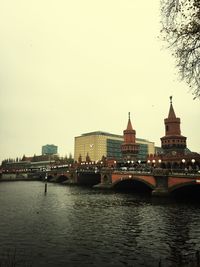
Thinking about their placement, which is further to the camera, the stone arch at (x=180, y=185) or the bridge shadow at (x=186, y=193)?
the bridge shadow at (x=186, y=193)

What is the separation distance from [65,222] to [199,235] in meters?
15.8

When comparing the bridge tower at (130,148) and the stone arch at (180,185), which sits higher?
the bridge tower at (130,148)

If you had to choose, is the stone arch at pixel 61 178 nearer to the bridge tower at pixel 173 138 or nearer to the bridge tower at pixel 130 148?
the bridge tower at pixel 130 148

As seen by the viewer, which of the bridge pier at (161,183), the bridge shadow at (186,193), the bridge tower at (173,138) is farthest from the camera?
the bridge tower at (173,138)

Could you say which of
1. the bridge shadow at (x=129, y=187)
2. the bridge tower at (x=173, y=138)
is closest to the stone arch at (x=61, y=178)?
the bridge shadow at (x=129, y=187)

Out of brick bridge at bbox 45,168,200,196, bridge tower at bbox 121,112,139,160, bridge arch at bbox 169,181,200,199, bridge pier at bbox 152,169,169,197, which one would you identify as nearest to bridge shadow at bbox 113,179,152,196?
brick bridge at bbox 45,168,200,196

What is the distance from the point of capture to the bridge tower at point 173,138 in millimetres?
96125

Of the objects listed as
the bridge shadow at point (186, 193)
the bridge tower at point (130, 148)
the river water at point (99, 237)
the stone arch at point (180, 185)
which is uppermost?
the bridge tower at point (130, 148)

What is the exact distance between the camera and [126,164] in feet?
391

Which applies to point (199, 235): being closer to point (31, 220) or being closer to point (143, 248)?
point (143, 248)

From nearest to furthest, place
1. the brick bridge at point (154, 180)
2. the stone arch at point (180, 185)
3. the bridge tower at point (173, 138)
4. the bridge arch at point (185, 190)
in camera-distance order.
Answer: the stone arch at point (180, 185) < the brick bridge at point (154, 180) < the bridge arch at point (185, 190) < the bridge tower at point (173, 138)

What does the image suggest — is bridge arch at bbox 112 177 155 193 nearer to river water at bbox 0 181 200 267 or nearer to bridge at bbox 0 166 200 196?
bridge at bbox 0 166 200 196

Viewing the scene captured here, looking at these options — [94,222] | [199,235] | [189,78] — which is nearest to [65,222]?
[94,222]

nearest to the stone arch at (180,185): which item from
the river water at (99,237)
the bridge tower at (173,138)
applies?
the river water at (99,237)
